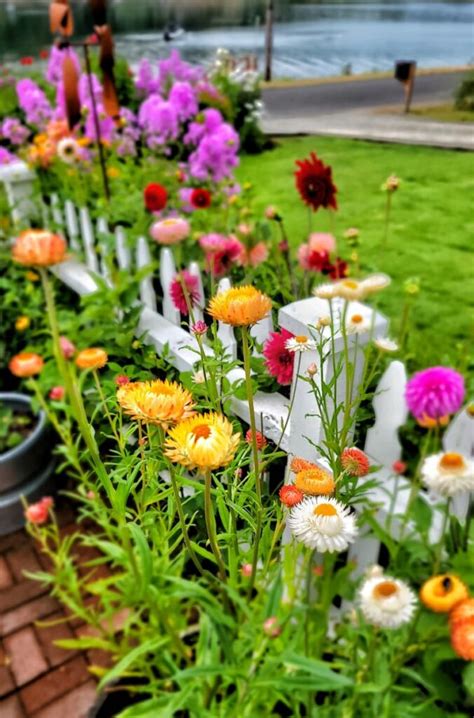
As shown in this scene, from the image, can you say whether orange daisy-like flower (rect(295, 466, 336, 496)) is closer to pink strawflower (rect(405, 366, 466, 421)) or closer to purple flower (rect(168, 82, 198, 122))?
pink strawflower (rect(405, 366, 466, 421))

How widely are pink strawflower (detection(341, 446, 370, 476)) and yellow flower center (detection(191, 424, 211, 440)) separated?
0.73 ft

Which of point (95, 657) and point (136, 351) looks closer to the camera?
point (136, 351)

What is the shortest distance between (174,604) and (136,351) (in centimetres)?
53

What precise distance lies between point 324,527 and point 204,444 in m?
0.16

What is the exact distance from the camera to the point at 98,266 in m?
2.33

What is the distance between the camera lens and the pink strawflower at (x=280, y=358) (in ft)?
3.13

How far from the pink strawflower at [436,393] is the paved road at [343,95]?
32.1ft

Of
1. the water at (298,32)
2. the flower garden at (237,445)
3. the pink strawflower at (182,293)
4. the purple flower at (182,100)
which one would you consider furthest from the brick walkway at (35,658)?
the water at (298,32)

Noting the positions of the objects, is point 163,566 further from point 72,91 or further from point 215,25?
point 215,25

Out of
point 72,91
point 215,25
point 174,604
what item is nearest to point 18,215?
point 72,91

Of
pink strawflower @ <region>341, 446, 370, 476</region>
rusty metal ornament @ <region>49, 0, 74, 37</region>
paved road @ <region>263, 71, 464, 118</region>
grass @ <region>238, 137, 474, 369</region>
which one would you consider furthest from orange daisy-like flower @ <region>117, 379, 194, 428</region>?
paved road @ <region>263, 71, 464, 118</region>

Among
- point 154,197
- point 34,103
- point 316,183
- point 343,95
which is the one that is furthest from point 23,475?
point 343,95

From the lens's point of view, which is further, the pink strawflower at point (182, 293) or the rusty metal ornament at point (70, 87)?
the rusty metal ornament at point (70, 87)

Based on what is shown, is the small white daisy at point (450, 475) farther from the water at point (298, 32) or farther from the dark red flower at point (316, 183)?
the water at point (298, 32)
